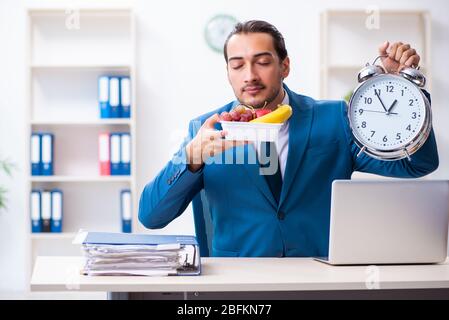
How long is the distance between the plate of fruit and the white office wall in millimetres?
2879

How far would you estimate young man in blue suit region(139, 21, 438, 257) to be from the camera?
2148 mm

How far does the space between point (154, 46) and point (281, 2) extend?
906mm

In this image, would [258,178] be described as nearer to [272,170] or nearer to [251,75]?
[272,170]

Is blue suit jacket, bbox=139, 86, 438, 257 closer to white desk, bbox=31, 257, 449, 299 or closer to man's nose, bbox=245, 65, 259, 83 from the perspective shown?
man's nose, bbox=245, 65, 259, 83

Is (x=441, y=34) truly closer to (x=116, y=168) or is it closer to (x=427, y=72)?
(x=427, y=72)

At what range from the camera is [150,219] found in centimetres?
214

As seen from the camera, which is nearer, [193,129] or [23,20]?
[193,129]

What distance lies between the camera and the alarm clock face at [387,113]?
1896mm

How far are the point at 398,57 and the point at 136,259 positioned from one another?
3.10 feet

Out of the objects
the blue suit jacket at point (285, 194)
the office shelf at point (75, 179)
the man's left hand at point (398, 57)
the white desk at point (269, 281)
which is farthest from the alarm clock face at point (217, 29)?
the white desk at point (269, 281)

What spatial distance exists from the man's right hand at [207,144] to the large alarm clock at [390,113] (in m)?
0.35

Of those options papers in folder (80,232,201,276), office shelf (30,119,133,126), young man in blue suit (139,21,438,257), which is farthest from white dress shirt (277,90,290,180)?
office shelf (30,119,133,126)
